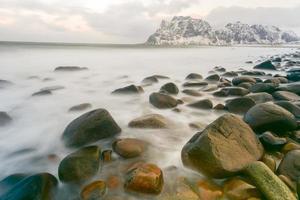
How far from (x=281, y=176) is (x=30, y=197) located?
240cm

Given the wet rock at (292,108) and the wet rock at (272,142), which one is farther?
the wet rock at (292,108)

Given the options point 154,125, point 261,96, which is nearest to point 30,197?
point 154,125

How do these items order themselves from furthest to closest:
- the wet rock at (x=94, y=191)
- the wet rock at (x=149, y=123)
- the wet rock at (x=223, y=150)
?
the wet rock at (x=149, y=123)
the wet rock at (x=223, y=150)
the wet rock at (x=94, y=191)

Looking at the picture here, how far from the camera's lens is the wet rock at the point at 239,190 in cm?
265

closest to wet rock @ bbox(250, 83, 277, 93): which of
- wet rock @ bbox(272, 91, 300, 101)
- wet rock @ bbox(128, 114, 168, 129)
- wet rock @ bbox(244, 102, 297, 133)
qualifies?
wet rock @ bbox(272, 91, 300, 101)

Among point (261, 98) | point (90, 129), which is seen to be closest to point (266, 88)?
point (261, 98)

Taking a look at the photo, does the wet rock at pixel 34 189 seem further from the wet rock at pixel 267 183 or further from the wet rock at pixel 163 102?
the wet rock at pixel 163 102

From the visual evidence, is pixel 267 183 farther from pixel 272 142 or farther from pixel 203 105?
pixel 203 105

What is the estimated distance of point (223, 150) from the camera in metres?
3.08

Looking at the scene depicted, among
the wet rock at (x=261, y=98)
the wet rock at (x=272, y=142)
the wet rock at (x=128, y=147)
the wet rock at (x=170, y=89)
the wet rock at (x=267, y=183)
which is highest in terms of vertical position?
the wet rock at (x=267, y=183)

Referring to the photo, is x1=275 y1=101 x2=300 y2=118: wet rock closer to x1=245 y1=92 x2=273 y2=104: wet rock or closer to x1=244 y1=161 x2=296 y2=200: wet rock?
x1=245 y1=92 x2=273 y2=104: wet rock

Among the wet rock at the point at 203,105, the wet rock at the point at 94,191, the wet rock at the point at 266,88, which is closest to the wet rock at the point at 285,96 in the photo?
the wet rock at the point at 266,88

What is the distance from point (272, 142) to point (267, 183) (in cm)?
104

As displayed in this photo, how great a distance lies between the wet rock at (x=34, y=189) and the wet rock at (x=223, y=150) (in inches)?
59.0
